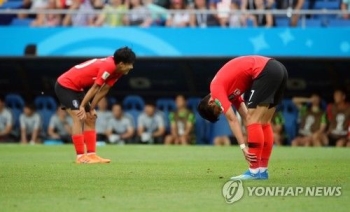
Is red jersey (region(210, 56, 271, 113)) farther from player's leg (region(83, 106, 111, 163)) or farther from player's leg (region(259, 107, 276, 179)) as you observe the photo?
player's leg (region(83, 106, 111, 163))

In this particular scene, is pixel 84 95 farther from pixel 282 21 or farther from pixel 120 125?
pixel 120 125

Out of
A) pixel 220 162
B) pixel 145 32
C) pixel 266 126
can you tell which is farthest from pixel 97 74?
pixel 145 32

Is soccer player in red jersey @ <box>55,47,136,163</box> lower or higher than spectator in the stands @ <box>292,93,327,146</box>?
higher

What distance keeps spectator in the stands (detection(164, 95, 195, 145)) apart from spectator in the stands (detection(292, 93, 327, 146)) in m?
3.08

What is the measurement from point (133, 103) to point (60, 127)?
240cm

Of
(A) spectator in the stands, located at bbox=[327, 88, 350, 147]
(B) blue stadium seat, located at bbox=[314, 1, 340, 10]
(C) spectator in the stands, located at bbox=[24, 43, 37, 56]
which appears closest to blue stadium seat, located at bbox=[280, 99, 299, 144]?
(A) spectator in the stands, located at bbox=[327, 88, 350, 147]

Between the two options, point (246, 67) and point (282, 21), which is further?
point (282, 21)

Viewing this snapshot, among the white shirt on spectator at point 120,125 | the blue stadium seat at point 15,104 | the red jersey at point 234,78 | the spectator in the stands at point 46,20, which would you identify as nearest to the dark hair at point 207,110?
the red jersey at point 234,78

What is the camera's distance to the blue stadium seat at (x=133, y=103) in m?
29.9

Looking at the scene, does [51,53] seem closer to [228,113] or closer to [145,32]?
[145,32]

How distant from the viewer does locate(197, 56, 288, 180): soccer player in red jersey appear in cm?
1339

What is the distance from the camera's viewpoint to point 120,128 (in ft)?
94.5

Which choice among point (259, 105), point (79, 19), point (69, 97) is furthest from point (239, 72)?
point (79, 19)

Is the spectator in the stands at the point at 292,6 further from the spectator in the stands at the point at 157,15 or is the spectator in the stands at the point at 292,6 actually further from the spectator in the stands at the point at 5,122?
the spectator in the stands at the point at 5,122
